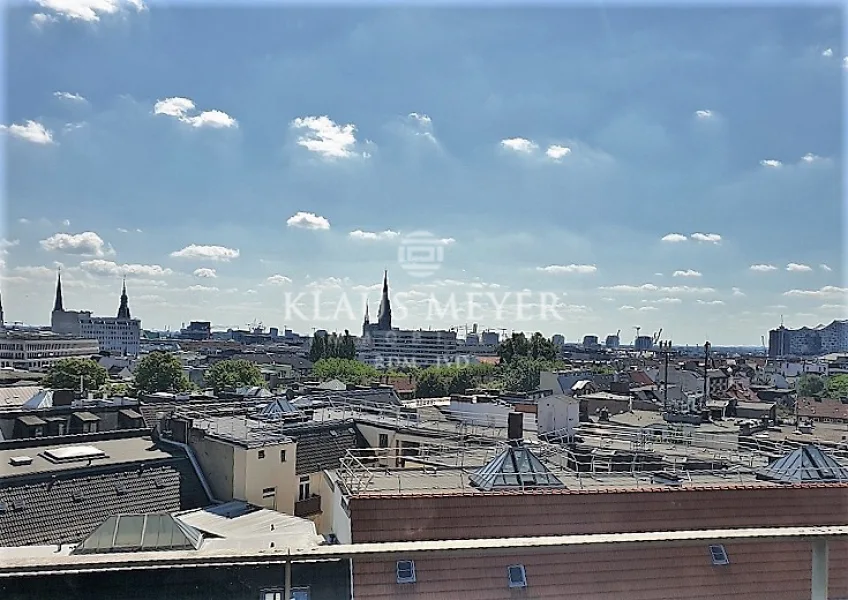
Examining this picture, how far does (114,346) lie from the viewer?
48781 mm

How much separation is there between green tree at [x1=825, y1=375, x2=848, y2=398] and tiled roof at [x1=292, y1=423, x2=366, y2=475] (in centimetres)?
1820

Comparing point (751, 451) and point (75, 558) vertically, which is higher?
point (75, 558)

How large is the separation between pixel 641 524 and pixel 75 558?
11.6 feet

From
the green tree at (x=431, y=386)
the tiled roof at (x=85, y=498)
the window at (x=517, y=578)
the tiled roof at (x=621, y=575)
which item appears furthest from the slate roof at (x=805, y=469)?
the green tree at (x=431, y=386)

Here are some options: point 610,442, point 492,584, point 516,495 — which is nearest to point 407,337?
point 610,442

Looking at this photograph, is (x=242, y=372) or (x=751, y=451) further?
(x=242, y=372)

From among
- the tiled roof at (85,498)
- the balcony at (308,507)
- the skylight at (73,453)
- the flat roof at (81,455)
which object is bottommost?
the balcony at (308,507)

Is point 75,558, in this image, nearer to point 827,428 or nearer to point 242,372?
point 827,428

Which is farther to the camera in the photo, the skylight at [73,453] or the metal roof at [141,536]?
the skylight at [73,453]

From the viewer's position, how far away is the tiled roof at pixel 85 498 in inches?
201

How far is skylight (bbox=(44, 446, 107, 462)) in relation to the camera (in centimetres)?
612

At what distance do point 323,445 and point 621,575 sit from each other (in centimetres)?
625

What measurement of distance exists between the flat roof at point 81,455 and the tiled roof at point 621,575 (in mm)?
4649

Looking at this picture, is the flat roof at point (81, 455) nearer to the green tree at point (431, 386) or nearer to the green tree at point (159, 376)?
the green tree at point (159, 376)
